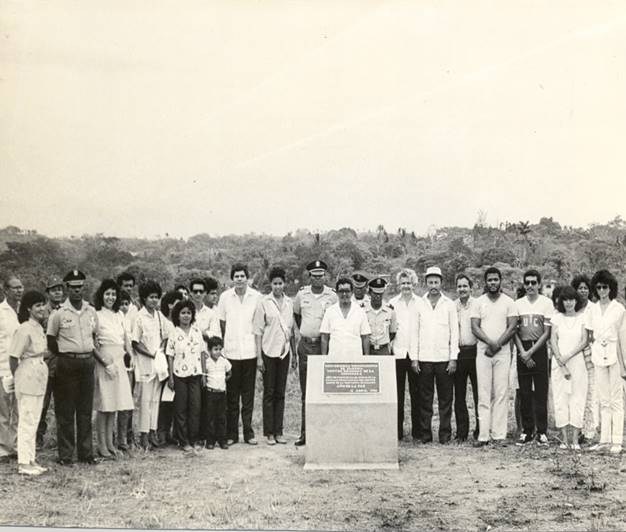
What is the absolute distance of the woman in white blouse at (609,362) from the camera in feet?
22.8

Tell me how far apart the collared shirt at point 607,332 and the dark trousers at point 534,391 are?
1.75 feet

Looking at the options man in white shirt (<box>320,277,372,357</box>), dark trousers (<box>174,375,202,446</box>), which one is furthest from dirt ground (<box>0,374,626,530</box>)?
man in white shirt (<box>320,277,372,357</box>)

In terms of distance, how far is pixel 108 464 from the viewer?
6652mm

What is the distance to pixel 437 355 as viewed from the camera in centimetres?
745

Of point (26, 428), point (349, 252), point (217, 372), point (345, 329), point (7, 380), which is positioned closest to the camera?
point (26, 428)

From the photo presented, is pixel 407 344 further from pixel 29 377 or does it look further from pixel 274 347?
pixel 29 377

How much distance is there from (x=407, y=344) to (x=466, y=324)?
0.68m

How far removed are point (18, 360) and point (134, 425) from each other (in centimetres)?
151

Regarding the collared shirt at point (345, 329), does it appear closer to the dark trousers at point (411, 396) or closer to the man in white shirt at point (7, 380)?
the dark trousers at point (411, 396)

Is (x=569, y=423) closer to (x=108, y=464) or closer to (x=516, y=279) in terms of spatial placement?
(x=516, y=279)

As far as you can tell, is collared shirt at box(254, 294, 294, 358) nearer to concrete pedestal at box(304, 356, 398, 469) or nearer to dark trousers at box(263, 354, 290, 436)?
dark trousers at box(263, 354, 290, 436)

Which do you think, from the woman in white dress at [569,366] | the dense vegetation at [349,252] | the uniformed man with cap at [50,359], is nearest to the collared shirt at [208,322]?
the uniformed man with cap at [50,359]

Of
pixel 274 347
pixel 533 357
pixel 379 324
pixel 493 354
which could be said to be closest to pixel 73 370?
pixel 274 347

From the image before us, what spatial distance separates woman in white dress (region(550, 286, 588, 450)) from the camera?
7062mm
